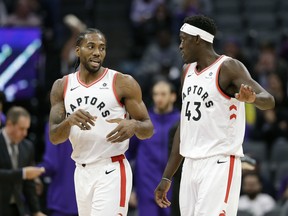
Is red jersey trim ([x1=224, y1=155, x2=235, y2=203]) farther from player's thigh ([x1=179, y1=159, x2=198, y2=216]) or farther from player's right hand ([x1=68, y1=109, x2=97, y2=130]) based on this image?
player's right hand ([x1=68, y1=109, x2=97, y2=130])

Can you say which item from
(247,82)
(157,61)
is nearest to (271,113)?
(157,61)

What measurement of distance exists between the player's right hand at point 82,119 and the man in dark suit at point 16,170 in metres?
1.92

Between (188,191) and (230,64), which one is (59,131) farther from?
(230,64)

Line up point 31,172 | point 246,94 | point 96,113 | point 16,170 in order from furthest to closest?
1. point 16,170
2. point 31,172
3. point 96,113
4. point 246,94

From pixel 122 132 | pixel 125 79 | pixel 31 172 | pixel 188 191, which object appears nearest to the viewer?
Answer: pixel 122 132

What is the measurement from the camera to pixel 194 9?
1666cm

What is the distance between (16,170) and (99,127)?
1.83 m

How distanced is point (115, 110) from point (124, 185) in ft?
2.29

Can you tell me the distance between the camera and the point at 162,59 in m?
15.9

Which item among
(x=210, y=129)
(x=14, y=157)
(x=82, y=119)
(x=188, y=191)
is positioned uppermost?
(x=82, y=119)

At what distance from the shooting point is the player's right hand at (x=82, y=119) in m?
7.53

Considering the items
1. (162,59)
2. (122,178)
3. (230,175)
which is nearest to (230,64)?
(230,175)

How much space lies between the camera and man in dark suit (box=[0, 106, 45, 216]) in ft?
31.1

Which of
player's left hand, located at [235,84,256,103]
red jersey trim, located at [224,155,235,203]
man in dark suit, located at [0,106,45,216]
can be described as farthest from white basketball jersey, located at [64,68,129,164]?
man in dark suit, located at [0,106,45,216]
